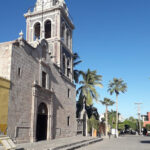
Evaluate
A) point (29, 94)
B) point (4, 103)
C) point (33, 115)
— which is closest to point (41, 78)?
point (29, 94)

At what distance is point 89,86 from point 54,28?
400 inches

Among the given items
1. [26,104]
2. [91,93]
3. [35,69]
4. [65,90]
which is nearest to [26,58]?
[35,69]

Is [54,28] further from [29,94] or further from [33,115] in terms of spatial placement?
[33,115]

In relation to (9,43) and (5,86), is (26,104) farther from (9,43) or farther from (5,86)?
(9,43)

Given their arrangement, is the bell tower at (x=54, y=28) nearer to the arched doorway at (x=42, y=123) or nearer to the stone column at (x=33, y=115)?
the arched doorway at (x=42, y=123)

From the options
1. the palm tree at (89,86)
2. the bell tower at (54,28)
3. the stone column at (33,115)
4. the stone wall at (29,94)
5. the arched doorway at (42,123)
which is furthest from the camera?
the palm tree at (89,86)

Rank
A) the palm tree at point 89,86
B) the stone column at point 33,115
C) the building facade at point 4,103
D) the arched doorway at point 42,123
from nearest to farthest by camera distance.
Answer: the building facade at point 4,103
the stone column at point 33,115
the arched doorway at point 42,123
the palm tree at point 89,86

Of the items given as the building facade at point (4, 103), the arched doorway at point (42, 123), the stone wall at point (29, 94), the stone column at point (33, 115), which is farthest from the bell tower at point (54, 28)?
the building facade at point (4, 103)

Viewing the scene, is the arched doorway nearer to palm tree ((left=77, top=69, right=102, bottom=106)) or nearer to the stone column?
the stone column

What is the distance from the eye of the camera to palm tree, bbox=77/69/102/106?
29.2 m

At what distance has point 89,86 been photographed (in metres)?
29.8

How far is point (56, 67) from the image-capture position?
852 inches

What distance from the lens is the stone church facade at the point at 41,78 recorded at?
14023 millimetres

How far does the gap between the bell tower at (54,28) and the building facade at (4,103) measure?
9.99 m
